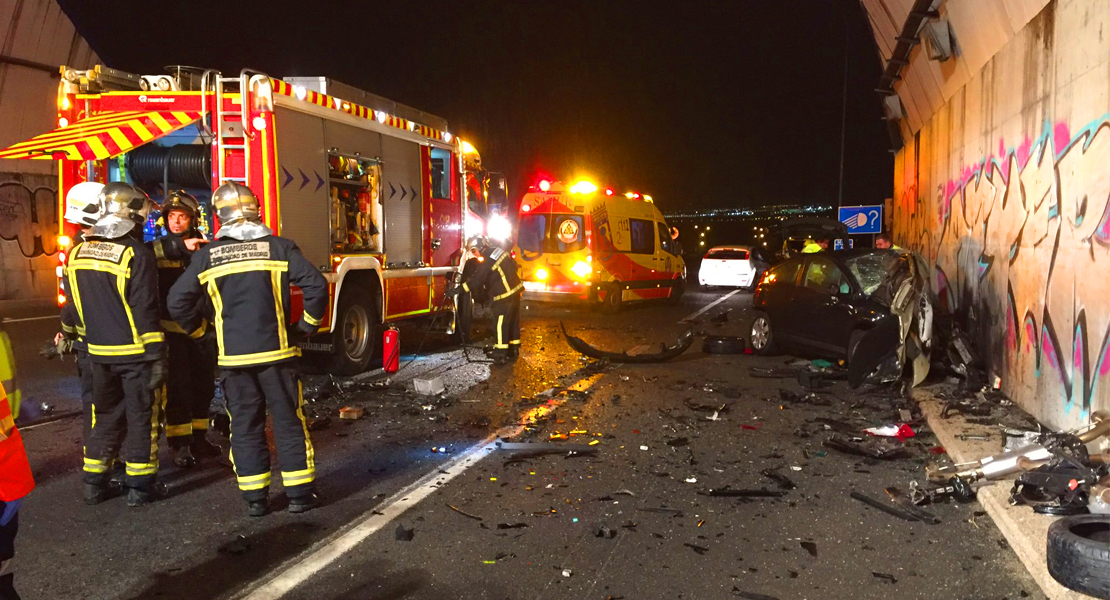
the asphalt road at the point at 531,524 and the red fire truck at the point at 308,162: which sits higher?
the red fire truck at the point at 308,162

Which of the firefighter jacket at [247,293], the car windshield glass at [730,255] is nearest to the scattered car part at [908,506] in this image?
the firefighter jacket at [247,293]

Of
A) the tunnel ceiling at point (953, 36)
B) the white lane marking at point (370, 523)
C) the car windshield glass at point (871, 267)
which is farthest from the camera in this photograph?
the car windshield glass at point (871, 267)

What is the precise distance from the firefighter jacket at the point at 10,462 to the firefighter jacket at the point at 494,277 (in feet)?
26.7

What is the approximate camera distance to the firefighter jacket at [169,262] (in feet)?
18.6

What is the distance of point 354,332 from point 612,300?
805cm

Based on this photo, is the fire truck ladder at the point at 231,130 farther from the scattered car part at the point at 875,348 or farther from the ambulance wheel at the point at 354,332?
the scattered car part at the point at 875,348

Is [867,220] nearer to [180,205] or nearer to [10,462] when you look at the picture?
[180,205]

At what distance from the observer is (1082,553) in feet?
11.9

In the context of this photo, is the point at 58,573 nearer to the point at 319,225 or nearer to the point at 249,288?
the point at 249,288

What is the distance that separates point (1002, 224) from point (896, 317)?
1.35 m

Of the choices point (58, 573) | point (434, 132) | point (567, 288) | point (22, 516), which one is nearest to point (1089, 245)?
point (58, 573)

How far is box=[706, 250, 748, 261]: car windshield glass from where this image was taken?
2488 centimetres

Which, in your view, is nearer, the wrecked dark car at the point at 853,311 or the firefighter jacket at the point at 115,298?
the firefighter jacket at the point at 115,298

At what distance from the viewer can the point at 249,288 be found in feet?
15.9
